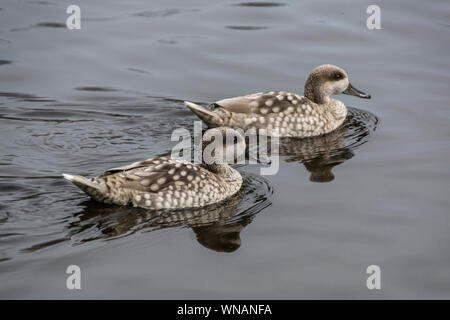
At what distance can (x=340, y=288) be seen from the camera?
24.7 ft

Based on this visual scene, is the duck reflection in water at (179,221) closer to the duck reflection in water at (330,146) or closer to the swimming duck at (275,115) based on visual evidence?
the duck reflection in water at (330,146)

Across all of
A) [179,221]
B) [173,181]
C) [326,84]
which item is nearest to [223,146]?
[173,181]

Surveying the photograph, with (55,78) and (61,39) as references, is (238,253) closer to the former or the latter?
(55,78)

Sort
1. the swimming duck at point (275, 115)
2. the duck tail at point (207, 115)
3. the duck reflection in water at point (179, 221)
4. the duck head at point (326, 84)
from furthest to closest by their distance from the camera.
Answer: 1. the duck head at point (326, 84)
2. the swimming duck at point (275, 115)
3. the duck tail at point (207, 115)
4. the duck reflection in water at point (179, 221)

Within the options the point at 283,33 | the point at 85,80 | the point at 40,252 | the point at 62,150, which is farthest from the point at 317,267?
the point at 283,33

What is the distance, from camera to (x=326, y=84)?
12203 millimetres

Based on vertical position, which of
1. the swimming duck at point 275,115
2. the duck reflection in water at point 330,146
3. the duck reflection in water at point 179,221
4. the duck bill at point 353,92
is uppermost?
the duck bill at point 353,92

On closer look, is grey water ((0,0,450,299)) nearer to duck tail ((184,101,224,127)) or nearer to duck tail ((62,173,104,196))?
duck tail ((62,173,104,196))

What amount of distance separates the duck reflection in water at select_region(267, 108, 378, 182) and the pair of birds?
0.18 metres

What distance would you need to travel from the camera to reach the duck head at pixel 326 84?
39.8ft

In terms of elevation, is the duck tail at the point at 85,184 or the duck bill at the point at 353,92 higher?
the duck bill at the point at 353,92

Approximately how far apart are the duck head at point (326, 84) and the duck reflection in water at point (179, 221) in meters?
3.31

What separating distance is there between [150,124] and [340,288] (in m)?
4.93

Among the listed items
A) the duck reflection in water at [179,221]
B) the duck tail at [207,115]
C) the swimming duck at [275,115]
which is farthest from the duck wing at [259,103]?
the duck reflection in water at [179,221]
